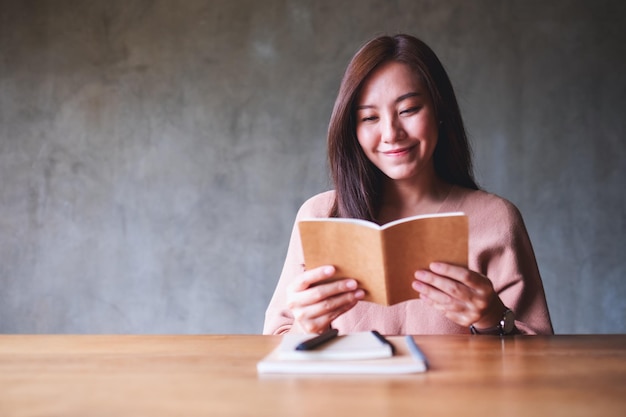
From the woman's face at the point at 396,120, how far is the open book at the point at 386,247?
53 centimetres

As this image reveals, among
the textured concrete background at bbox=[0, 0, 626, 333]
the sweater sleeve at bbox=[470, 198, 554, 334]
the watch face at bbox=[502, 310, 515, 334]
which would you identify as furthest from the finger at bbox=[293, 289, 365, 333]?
the textured concrete background at bbox=[0, 0, 626, 333]

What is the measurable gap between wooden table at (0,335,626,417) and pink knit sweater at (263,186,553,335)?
15.2 inches

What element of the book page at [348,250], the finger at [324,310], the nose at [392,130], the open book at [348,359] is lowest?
the finger at [324,310]

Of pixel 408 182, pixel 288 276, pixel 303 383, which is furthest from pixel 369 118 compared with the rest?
pixel 303 383

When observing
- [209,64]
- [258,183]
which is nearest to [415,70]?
[258,183]

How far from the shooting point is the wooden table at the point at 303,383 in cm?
61

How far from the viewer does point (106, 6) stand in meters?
3.62

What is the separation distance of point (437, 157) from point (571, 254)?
1.98 meters

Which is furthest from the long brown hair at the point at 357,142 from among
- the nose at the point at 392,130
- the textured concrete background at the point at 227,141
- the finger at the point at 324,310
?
the textured concrete background at the point at 227,141

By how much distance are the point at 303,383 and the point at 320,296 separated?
386mm

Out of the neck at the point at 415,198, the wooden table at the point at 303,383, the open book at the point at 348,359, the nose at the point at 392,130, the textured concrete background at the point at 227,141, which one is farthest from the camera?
the textured concrete background at the point at 227,141

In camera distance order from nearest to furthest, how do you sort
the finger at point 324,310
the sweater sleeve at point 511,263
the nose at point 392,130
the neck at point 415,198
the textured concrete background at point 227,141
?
the finger at point 324,310 < the sweater sleeve at point 511,263 < the nose at point 392,130 < the neck at point 415,198 < the textured concrete background at point 227,141

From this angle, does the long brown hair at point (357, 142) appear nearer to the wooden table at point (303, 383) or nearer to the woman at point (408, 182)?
the woman at point (408, 182)

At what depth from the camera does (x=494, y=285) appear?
4.72 feet
